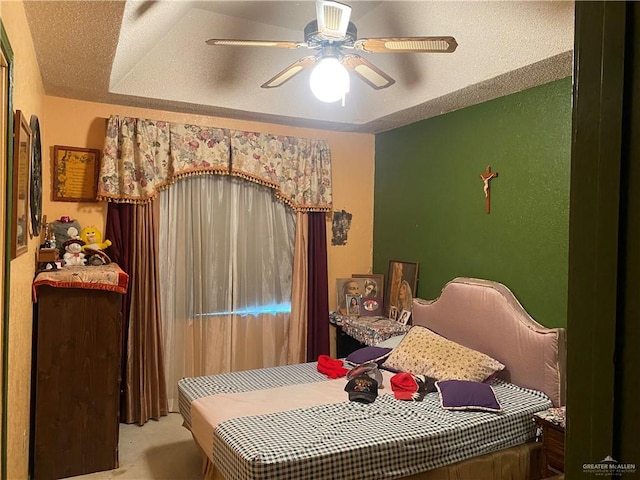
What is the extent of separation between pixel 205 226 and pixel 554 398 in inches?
110

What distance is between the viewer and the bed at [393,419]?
7.24ft

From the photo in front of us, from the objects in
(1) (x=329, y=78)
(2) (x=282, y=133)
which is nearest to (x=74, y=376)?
(1) (x=329, y=78)

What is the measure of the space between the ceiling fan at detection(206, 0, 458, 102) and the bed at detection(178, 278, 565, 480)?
1.64m

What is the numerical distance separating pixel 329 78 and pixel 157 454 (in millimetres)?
2601

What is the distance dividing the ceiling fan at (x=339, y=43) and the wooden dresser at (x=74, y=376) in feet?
5.56

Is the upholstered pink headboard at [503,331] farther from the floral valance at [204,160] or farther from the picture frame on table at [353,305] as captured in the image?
the floral valance at [204,160]

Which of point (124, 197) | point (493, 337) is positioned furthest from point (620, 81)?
point (124, 197)

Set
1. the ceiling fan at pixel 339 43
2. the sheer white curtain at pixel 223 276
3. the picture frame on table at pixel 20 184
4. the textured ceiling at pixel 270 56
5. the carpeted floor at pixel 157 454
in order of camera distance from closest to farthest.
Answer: the picture frame on table at pixel 20 184, the ceiling fan at pixel 339 43, the textured ceiling at pixel 270 56, the carpeted floor at pixel 157 454, the sheer white curtain at pixel 223 276

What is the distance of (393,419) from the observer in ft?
8.29

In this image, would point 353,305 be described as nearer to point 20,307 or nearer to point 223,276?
point 223,276

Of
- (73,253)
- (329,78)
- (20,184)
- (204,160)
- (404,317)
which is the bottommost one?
(404,317)

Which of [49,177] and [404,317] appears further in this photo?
[404,317]

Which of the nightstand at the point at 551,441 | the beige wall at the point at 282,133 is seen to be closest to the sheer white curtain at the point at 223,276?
the beige wall at the point at 282,133

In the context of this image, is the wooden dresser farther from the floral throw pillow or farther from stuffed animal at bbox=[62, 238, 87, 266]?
the floral throw pillow
